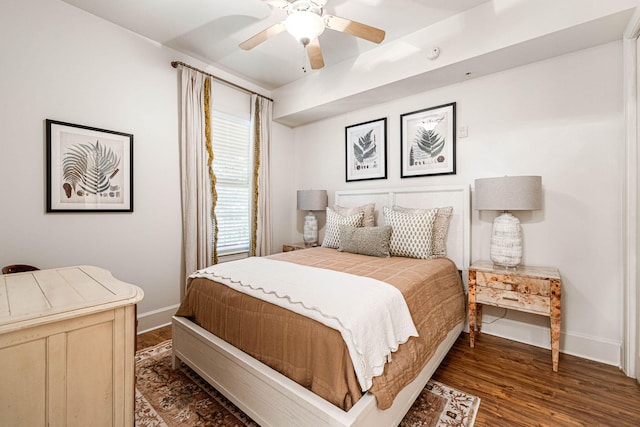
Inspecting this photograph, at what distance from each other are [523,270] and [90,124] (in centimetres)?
392

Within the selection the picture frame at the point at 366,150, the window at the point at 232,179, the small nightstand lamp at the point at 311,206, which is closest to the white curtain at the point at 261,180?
the window at the point at 232,179

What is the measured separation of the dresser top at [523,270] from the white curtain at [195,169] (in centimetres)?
276

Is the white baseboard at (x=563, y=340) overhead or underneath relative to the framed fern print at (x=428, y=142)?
underneath

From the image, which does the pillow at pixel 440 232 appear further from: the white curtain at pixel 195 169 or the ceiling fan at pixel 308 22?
the white curtain at pixel 195 169

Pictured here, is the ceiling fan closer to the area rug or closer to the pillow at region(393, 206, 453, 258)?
the pillow at region(393, 206, 453, 258)

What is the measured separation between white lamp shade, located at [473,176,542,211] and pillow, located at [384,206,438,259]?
513 millimetres

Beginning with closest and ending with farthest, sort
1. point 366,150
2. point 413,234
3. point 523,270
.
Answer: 1. point 523,270
2. point 413,234
3. point 366,150

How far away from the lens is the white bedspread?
127 centimetres

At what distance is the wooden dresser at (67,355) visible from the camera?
79 cm

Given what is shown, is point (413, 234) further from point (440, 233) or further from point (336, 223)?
point (336, 223)

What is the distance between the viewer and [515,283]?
2164 mm

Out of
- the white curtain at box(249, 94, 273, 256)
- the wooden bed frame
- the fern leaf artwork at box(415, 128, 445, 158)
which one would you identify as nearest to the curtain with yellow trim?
the white curtain at box(249, 94, 273, 256)

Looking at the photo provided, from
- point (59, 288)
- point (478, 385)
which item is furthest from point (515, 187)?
point (59, 288)

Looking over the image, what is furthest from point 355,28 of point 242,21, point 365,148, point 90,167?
point 90,167
